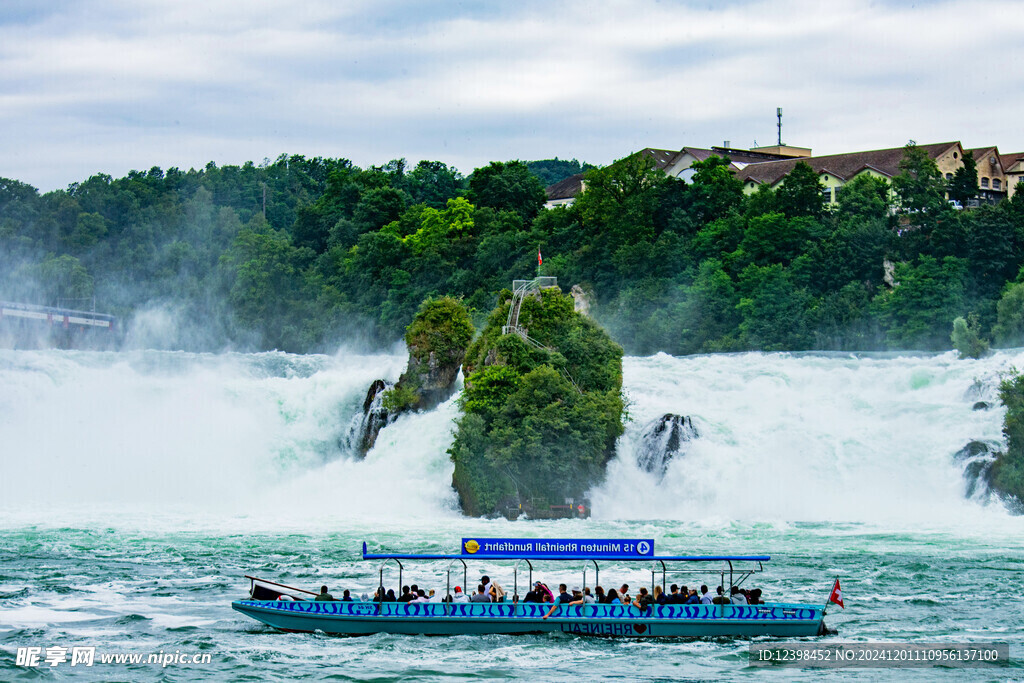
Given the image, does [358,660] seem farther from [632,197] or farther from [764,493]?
[632,197]

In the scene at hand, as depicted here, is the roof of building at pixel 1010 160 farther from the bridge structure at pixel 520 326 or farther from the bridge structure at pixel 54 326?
the bridge structure at pixel 54 326

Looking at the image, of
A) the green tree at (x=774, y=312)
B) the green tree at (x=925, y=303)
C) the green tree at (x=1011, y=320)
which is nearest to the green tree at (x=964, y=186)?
the green tree at (x=925, y=303)

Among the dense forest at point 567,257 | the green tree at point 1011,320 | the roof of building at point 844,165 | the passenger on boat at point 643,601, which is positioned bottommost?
the passenger on boat at point 643,601

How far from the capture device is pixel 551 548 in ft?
88.0

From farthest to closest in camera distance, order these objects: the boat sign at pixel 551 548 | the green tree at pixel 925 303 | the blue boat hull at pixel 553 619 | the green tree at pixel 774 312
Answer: the green tree at pixel 774 312, the green tree at pixel 925 303, the blue boat hull at pixel 553 619, the boat sign at pixel 551 548

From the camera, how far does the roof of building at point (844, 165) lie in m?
86.4

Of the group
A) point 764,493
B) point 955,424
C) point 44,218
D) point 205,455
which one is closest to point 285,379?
point 205,455

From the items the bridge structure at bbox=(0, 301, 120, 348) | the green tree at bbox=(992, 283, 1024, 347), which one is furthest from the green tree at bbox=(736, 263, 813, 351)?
the bridge structure at bbox=(0, 301, 120, 348)

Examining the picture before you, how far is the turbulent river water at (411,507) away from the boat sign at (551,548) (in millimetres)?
1981

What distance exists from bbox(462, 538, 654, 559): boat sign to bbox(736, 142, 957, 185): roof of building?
61582mm

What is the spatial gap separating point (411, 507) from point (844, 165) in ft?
175

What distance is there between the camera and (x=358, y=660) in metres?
26.2

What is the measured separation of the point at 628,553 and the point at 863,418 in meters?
24.4

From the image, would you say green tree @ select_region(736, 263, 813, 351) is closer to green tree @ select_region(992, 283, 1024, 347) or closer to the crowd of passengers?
green tree @ select_region(992, 283, 1024, 347)
